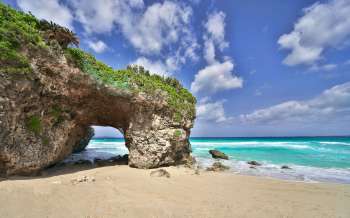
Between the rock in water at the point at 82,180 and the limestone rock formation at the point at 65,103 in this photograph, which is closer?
the limestone rock formation at the point at 65,103

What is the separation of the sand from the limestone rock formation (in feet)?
5.33

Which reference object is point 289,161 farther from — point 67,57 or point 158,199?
point 67,57

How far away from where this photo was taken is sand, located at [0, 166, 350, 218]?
443 centimetres

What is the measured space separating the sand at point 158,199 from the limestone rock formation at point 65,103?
1626mm

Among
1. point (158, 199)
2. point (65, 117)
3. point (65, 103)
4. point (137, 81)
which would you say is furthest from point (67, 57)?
point (158, 199)

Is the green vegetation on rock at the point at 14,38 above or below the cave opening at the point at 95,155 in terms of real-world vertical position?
above

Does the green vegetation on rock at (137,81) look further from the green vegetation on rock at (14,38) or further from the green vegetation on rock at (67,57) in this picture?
the green vegetation on rock at (14,38)

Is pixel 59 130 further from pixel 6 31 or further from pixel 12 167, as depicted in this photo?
pixel 6 31

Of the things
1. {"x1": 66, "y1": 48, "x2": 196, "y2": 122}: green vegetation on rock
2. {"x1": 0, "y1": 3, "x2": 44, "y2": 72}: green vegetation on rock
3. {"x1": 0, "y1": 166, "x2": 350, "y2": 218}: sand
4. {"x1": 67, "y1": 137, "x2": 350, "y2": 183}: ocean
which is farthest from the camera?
{"x1": 67, "y1": 137, "x2": 350, "y2": 183}: ocean

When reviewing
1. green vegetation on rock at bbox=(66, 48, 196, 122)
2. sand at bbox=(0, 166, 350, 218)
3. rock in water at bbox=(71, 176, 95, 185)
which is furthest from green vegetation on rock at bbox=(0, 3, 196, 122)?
sand at bbox=(0, 166, 350, 218)

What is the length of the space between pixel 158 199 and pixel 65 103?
660 cm

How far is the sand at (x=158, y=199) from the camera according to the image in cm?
443

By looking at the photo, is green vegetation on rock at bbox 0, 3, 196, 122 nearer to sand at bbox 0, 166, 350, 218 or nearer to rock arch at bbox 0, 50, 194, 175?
rock arch at bbox 0, 50, 194, 175

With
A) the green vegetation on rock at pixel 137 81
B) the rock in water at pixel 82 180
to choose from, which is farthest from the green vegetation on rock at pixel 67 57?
the rock in water at pixel 82 180
